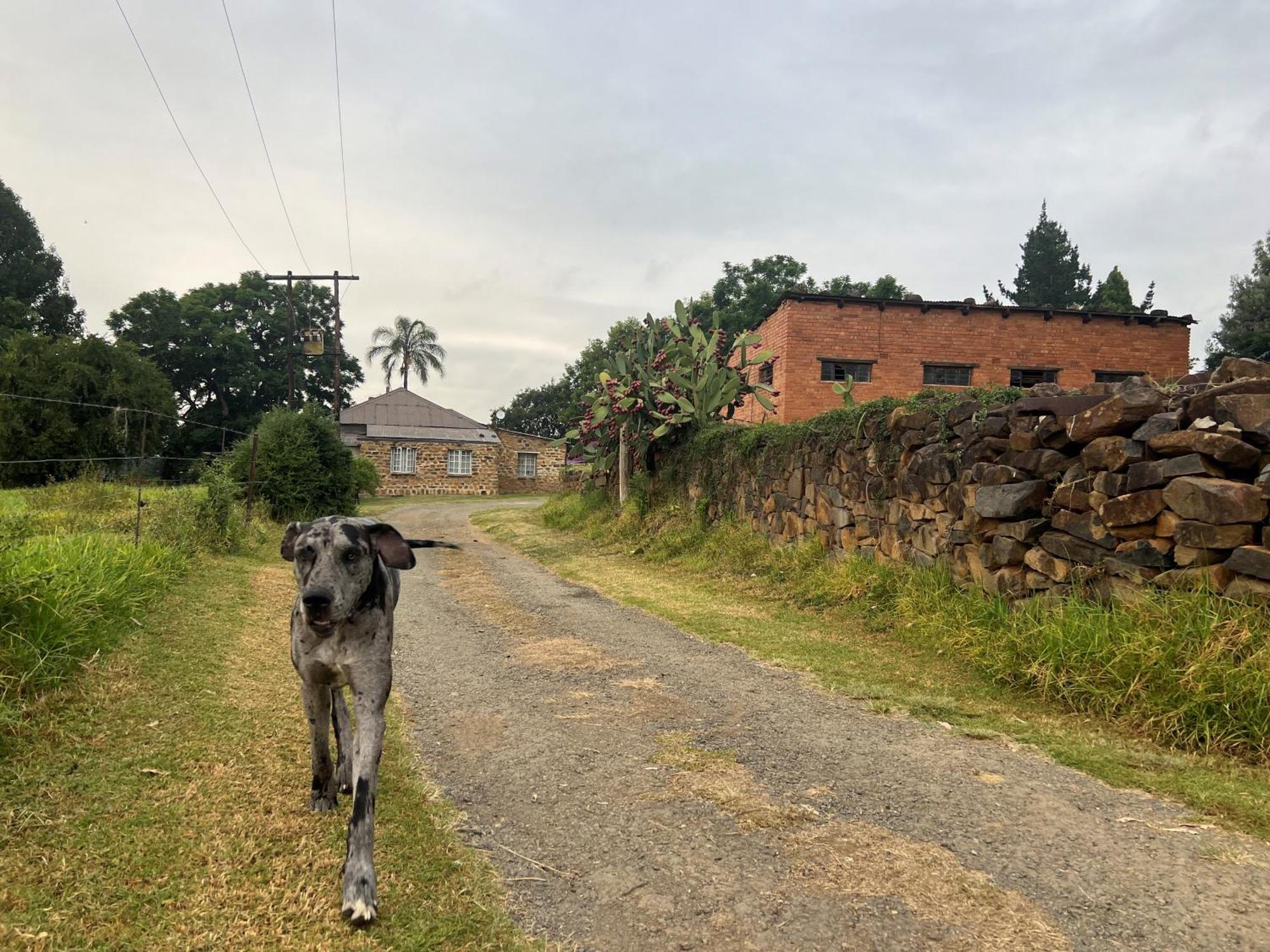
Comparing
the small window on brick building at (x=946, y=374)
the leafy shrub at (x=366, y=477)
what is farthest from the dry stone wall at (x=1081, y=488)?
the leafy shrub at (x=366, y=477)

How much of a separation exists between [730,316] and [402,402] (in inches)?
714

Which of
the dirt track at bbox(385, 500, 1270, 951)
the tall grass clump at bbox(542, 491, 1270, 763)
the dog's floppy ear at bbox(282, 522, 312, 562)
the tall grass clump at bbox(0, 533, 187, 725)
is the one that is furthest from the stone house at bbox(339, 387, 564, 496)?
the dog's floppy ear at bbox(282, 522, 312, 562)

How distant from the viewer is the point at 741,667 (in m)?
6.30

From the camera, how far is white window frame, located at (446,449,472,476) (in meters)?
37.4

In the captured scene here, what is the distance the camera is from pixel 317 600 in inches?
107

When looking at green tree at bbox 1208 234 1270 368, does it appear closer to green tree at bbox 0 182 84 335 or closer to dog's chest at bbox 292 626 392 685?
dog's chest at bbox 292 626 392 685

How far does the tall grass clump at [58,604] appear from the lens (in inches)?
166

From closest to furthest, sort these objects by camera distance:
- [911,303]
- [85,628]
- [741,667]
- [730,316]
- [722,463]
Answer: [85,628] → [741,667] → [722,463] → [911,303] → [730,316]

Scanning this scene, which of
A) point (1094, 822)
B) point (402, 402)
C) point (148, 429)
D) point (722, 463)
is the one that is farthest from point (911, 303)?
point (402, 402)

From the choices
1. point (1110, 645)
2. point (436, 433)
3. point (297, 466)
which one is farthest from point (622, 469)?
point (436, 433)

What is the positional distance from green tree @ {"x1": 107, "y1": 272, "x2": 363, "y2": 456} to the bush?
23259mm

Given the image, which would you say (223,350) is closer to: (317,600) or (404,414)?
(404,414)

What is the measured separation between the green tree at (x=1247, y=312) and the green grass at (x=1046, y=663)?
29808 millimetres

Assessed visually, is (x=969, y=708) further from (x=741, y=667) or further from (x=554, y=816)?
(x=554, y=816)
